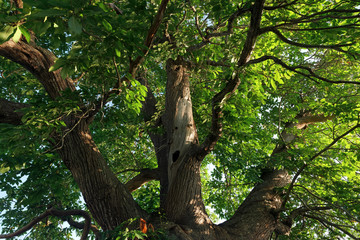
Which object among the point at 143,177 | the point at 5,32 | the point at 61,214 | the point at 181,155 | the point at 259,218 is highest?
the point at 143,177

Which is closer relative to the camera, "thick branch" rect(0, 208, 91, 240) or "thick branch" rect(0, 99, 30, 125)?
"thick branch" rect(0, 99, 30, 125)

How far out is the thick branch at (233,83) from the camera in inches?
111

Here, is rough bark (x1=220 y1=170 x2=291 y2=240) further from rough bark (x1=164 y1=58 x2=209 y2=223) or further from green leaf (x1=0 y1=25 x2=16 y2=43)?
green leaf (x1=0 y1=25 x2=16 y2=43)

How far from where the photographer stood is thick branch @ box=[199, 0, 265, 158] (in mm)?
2816

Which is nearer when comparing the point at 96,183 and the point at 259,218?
the point at 96,183

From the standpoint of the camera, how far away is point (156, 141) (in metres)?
5.88

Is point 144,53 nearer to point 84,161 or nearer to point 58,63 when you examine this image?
point 58,63

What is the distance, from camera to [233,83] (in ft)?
10.5

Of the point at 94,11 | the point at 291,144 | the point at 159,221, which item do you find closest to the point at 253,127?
the point at 291,144

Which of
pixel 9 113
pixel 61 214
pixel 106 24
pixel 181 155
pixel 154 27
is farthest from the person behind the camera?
pixel 61 214

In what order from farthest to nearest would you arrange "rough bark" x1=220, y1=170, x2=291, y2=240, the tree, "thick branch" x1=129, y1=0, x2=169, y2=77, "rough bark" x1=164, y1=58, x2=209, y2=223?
"rough bark" x1=220, y1=170, x2=291, y2=240
"rough bark" x1=164, y1=58, x2=209, y2=223
the tree
"thick branch" x1=129, y1=0, x2=169, y2=77

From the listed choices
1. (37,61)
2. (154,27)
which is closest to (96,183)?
(37,61)

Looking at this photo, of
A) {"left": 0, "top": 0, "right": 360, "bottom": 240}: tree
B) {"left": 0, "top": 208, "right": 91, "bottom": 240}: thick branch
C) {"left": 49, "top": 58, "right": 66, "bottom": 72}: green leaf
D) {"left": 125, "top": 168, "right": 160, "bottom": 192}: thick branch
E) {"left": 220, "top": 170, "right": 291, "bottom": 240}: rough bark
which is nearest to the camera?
{"left": 49, "top": 58, "right": 66, "bottom": 72}: green leaf

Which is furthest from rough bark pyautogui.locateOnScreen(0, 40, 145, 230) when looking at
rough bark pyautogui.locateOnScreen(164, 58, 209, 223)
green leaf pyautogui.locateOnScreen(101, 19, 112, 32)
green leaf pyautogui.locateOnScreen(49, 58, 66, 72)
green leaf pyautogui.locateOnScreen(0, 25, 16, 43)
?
green leaf pyautogui.locateOnScreen(0, 25, 16, 43)
